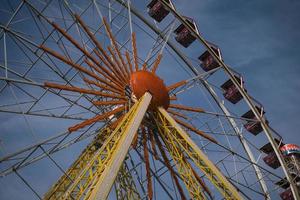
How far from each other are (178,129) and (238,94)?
892 centimetres

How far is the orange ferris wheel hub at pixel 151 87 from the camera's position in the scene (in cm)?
1217

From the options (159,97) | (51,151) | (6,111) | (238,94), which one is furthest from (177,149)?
(238,94)

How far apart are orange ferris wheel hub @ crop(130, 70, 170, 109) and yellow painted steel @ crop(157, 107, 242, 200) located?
328 millimetres

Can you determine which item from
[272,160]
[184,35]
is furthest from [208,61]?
[272,160]

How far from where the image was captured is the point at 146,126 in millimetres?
12867

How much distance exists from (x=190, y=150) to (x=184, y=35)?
8.41 meters

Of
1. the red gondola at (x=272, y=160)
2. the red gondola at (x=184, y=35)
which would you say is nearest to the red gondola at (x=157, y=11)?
the red gondola at (x=184, y=35)

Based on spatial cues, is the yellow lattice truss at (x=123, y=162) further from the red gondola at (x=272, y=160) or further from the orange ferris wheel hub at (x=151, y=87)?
the red gondola at (x=272, y=160)

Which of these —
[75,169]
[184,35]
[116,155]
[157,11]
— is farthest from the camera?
[184,35]

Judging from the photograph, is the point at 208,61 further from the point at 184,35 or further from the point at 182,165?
the point at 182,165

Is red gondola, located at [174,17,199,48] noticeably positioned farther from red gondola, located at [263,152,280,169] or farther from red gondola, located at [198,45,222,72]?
red gondola, located at [263,152,280,169]

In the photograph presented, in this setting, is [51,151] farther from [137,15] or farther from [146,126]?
[137,15]

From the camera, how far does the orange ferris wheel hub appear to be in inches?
479

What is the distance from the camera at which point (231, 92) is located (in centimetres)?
1998
